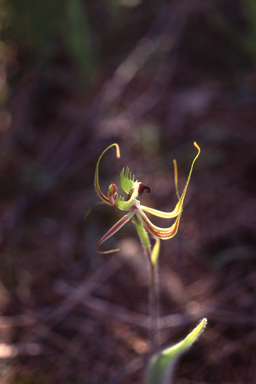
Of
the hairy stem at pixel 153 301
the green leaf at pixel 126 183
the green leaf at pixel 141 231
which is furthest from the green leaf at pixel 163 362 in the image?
the green leaf at pixel 126 183

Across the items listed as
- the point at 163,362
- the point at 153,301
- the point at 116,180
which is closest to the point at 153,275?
the point at 153,301

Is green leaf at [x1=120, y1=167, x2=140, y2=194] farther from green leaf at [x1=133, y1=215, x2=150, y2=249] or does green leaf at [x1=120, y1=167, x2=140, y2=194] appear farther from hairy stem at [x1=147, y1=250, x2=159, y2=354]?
hairy stem at [x1=147, y1=250, x2=159, y2=354]

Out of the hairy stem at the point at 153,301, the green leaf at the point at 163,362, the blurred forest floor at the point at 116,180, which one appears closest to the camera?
the green leaf at the point at 163,362

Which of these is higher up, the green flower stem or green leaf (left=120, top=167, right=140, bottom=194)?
green leaf (left=120, top=167, right=140, bottom=194)

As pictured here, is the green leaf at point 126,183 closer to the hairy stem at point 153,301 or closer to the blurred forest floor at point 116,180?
the hairy stem at point 153,301

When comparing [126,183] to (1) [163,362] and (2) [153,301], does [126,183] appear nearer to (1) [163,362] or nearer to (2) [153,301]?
(2) [153,301]

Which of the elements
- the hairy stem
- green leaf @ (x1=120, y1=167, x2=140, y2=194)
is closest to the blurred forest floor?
the hairy stem

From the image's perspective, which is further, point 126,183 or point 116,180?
point 116,180

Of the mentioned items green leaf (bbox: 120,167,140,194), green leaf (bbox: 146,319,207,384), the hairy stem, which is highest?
green leaf (bbox: 120,167,140,194)
